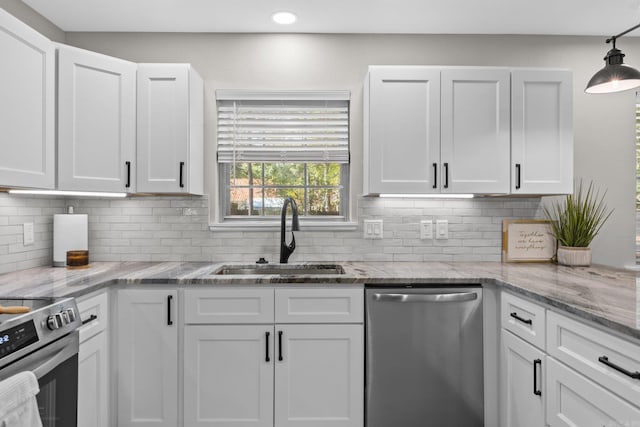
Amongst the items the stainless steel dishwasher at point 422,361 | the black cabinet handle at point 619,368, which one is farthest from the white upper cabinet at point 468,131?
the black cabinet handle at point 619,368

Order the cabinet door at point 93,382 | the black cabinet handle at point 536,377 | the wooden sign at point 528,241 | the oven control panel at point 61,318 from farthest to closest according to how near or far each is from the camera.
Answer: the wooden sign at point 528,241 < the cabinet door at point 93,382 < the black cabinet handle at point 536,377 < the oven control panel at point 61,318

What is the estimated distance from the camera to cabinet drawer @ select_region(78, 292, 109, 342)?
178cm

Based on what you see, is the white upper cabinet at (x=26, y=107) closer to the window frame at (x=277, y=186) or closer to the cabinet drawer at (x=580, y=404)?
the window frame at (x=277, y=186)

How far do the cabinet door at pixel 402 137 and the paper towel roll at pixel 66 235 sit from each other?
1849 millimetres

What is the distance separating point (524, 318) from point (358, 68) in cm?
188

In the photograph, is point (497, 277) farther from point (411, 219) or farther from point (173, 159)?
point (173, 159)

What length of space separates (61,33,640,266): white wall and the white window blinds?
0.08 metres

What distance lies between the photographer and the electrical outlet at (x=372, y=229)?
106 inches

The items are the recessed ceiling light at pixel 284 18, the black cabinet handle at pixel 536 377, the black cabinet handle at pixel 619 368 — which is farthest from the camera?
the recessed ceiling light at pixel 284 18


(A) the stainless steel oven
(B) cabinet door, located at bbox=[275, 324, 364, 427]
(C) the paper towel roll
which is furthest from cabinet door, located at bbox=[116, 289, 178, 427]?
(C) the paper towel roll

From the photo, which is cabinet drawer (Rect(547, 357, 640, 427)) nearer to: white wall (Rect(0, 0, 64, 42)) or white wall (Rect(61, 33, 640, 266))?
white wall (Rect(61, 33, 640, 266))

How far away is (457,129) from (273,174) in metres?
1.27

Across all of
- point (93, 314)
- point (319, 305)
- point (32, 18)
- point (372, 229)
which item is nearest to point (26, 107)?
point (32, 18)

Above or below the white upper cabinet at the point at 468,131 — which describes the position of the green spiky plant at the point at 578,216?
below
